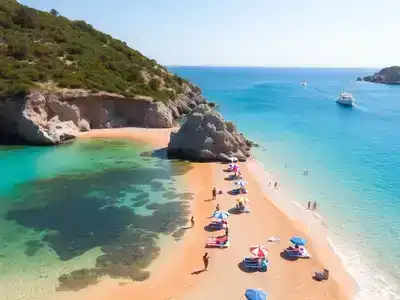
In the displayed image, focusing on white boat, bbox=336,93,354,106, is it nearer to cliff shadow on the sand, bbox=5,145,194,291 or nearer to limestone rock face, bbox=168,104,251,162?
limestone rock face, bbox=168,104,251,162

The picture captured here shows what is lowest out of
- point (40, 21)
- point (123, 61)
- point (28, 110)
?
point (28, 110)

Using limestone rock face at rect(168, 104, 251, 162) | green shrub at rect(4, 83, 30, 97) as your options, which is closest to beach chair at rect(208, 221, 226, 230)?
limestone rock face at rect(168, 104, 251, 162)

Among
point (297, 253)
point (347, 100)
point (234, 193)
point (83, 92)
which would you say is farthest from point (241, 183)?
point (347, 100)

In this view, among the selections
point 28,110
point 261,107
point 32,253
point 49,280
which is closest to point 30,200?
point 32,253

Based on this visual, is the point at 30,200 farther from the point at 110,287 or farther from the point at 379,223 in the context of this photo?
the point at 379,223

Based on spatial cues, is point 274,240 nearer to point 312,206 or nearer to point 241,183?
point 312,206

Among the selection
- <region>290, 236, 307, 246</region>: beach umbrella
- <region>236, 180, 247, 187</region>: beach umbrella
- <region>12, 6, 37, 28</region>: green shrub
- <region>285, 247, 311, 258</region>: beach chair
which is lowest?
<region>285, 247, 311, 258</region>: beach chair
